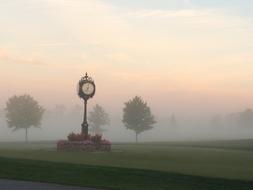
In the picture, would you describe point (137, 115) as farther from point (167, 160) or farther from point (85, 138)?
point (167, 160)

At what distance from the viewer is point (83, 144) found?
37.9 m

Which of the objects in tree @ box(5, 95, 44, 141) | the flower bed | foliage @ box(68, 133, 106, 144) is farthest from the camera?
tree @ box(5, 95, 44, 141)

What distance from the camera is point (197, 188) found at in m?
17.6

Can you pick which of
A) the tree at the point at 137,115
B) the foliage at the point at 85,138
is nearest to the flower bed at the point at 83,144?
the foliage at the point at 85,138

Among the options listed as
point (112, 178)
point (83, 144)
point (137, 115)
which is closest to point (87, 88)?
point (83, 144)

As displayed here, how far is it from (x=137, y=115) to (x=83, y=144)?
56.8 metres

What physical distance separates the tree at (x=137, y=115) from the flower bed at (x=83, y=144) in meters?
54.6

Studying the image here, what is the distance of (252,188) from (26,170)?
971 centimetres

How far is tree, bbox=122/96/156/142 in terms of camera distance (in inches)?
3712

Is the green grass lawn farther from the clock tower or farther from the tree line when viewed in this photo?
the tree line

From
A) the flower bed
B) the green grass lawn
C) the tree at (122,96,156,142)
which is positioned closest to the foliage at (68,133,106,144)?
the flower bed

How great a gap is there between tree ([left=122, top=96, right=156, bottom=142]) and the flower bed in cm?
5456

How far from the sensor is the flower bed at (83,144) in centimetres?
3784

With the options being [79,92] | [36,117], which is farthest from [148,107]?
[79,92]
